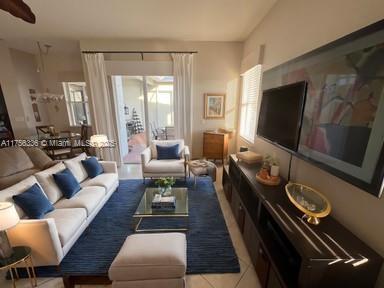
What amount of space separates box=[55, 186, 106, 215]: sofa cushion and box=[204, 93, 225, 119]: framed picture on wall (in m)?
3.04

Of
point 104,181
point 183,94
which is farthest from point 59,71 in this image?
point 104,181

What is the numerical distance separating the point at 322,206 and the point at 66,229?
2.35m

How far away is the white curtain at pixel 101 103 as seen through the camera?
13.2ft

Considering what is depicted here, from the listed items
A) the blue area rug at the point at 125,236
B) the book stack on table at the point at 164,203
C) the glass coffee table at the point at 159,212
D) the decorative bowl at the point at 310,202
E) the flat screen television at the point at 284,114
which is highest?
the flat screen television at the point at 284,114

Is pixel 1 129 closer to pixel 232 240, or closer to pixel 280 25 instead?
pixel 232 240

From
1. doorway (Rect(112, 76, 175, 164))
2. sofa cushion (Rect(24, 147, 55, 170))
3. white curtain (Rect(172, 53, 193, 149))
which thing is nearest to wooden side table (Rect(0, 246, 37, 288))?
sofa cushion (Rect(24, 147, 55, 170))

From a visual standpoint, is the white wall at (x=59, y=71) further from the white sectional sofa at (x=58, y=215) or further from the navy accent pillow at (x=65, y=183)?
the navy accent pillow at (x=65, y=183)

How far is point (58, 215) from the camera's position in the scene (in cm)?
193

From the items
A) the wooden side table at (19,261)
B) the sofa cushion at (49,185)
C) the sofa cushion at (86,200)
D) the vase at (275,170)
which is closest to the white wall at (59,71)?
the sofa cushion at (49,185)

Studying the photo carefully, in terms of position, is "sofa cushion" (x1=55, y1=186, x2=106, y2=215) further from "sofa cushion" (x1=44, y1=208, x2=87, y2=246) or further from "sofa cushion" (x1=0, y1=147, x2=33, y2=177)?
"sofa cushion" (x1=0, y1=147, x2=33, y2=177)

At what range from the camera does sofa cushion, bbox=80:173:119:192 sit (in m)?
2.69

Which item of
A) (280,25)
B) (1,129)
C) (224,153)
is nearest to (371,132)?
(280,25)

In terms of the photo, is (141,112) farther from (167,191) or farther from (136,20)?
(167,191)

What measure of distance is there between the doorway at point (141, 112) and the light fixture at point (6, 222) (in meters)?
3.32
